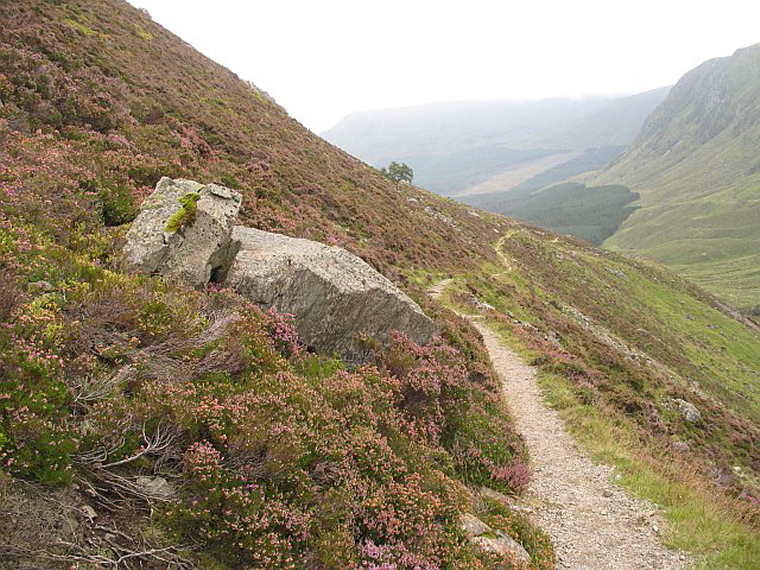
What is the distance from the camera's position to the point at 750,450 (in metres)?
22.4

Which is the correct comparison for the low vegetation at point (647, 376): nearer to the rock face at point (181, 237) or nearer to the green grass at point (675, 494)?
the green grass at point (675, 494)

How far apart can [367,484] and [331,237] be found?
15.9 m

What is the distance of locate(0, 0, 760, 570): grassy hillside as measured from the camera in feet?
14.6

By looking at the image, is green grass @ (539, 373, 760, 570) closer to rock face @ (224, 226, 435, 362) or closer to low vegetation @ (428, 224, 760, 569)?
low vegetation @ (428, 224, 760, 569)

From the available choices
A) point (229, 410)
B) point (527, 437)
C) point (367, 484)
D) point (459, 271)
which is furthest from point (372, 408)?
point (459, 271)

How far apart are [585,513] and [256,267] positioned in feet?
32.0

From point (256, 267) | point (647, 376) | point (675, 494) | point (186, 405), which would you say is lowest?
point (647, 376)

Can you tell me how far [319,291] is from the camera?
10086 millimetres

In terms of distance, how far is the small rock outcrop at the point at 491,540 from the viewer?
7.09 m

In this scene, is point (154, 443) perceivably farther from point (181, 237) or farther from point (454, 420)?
point (454, 420)

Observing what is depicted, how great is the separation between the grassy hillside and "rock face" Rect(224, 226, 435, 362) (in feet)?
2.28

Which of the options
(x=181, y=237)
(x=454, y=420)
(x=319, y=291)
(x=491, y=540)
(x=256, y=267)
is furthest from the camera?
(x=454, y=420)

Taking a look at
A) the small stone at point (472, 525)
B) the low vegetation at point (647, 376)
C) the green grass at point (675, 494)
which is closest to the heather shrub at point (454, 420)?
the small stone at point (472, 525)

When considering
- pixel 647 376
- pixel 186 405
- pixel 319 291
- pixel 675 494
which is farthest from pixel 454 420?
pixel 647 376
